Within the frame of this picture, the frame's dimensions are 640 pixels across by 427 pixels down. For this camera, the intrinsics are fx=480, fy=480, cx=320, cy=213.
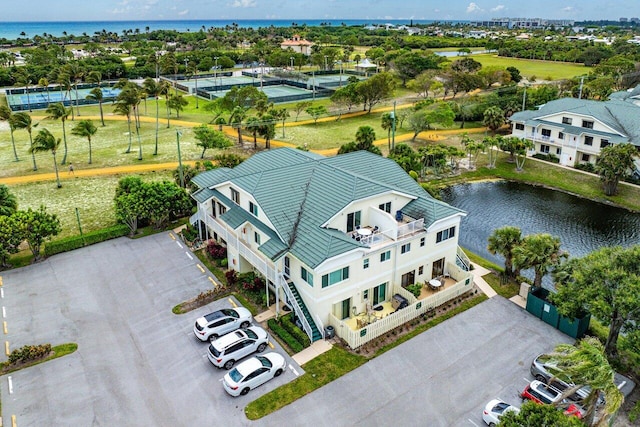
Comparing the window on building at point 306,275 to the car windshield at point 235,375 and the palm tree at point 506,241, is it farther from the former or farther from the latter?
the palm tree at point 506,241

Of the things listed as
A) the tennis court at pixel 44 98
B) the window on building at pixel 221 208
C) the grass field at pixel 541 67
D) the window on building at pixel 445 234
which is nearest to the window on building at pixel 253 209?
the window on building at pixel 221 208

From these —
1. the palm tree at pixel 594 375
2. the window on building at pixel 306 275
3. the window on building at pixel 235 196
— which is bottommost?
the window on building at pixel 306 275

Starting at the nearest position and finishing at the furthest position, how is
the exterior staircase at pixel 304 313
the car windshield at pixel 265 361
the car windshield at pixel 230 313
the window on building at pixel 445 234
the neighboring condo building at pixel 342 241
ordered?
the car windshield at pixel 265 361 < the exterior staircase at pixel 304 313 < the neighboring condo building at pixel 342 241 < the car windshield at pixel 230 313 < the window on building at pixel 445 234

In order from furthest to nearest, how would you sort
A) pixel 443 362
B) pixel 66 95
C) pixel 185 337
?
pixel 66 95 → pixel 185 337 → pixel 443 362

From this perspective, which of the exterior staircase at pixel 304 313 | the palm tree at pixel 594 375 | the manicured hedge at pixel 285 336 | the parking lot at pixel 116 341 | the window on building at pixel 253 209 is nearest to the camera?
the palm tree at pixel 594 375

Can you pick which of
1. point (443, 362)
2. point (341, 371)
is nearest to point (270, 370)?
point (341, 371)

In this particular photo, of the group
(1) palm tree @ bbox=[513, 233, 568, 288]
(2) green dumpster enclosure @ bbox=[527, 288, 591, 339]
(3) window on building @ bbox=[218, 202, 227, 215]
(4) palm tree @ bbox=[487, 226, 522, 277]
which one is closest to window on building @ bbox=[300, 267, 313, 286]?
(3) window on building @ bbox=[218, 202, 227, 215]

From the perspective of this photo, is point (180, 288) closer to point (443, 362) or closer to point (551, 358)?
point (443, 362)

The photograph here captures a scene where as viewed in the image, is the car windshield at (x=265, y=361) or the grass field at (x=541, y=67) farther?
the grass field at (x=541, y=67)

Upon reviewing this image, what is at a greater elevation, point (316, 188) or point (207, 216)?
point (316, 188)
